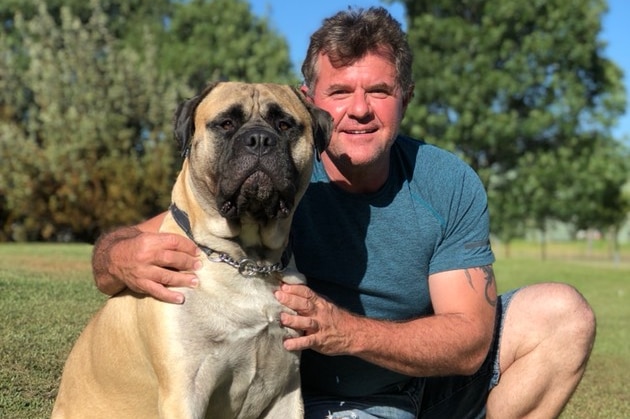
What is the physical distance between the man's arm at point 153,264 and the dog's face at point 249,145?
22cm

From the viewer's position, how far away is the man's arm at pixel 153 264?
2910 millimetres

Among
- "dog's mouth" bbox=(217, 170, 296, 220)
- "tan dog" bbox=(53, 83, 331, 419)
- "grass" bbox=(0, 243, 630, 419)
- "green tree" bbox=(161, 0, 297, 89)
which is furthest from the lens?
"green tree" bbox=(161, 0, 297, 89)

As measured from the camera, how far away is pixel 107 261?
3262 millimetres

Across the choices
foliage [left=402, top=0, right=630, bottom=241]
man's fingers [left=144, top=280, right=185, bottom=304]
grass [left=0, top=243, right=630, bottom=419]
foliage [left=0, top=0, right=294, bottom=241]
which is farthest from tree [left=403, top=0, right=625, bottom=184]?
man's fingers [left=144, top=280, right=185, bottom=304]

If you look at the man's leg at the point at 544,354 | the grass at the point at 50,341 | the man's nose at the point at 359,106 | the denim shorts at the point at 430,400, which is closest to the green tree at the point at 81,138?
the grass at the point at 50,341

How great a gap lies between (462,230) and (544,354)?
28.2 inches

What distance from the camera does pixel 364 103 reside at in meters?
3.59

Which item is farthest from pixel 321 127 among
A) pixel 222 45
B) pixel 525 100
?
pixel 222 45

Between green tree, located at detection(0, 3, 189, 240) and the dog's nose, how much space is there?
1503 cm

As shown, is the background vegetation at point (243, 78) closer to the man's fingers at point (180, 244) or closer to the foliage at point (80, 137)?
the foliage at point (80, 137)

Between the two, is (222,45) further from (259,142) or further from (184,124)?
(259,142)

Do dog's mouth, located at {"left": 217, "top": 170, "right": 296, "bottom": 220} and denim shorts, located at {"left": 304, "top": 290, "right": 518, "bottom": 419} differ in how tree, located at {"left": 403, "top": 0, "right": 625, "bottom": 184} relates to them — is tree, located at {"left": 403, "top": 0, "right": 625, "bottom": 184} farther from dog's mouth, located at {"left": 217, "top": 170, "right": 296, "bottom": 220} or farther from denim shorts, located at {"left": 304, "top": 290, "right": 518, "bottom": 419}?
dog's mouth, located at {"left": 217, "top": 170, "right": 296, "bottom": 220}

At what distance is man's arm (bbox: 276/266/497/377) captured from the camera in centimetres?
305

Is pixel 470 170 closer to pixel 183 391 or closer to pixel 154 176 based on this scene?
pixel 183 391
